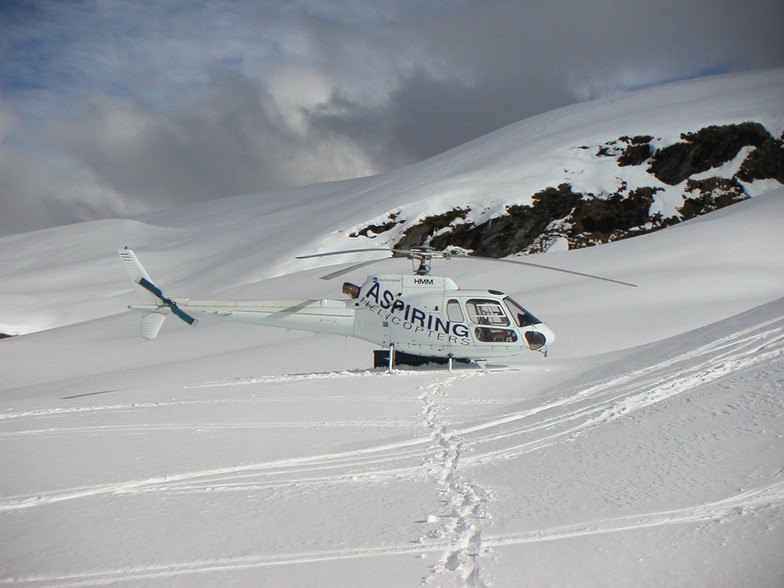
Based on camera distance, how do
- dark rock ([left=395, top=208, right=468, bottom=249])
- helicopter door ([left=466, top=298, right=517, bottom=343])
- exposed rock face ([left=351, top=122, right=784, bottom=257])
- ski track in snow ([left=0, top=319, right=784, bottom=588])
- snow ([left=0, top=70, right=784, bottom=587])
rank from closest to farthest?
snow ([left=0, top=70, right=784, bottom=587])
ski track in snow ([left=0, top=319, right=784, bottom=588])
helicopter door ([left=466, top=298, right=517, bottom=343])
dark rock ([left=395, top=208, right=468, bottom=249])
exposed rock face ([left=351, top=122, right=784, bottom=257])

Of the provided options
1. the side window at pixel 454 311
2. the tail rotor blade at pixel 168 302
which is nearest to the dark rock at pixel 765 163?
the side window at pixel 454 311

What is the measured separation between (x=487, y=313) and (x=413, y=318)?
5.24 ft

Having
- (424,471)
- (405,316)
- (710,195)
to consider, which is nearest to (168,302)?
(405,316)

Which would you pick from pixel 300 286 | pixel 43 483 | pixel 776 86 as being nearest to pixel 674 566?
pixel 43 483

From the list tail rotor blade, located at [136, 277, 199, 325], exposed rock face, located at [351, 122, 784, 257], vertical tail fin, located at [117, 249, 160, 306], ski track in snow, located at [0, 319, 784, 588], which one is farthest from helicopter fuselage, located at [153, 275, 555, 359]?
exposed rock face, located at [351, 122, 784, 257]

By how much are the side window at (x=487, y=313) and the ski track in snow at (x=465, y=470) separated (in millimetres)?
3463

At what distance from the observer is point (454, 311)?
41.3 ft

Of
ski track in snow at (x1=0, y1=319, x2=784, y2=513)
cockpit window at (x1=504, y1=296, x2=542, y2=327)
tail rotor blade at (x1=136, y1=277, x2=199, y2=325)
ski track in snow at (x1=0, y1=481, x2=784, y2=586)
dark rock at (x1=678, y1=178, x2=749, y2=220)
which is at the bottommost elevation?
ski track in snow at (x1=0, y1=481, x2=784, y2=586)

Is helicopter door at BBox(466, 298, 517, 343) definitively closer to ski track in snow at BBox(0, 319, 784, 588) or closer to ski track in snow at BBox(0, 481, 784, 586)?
ski track in snow at BBox(0, 319, 784, 588)

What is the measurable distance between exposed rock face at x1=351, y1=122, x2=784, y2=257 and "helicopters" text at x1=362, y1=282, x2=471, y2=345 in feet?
95.8

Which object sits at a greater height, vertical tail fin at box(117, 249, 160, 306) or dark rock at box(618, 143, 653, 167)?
dark rock at box(618, 143, 653, 167)

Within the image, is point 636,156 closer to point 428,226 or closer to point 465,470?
point 428,226

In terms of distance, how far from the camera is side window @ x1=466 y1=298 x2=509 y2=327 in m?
12.5

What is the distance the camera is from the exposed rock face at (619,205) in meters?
43.4
